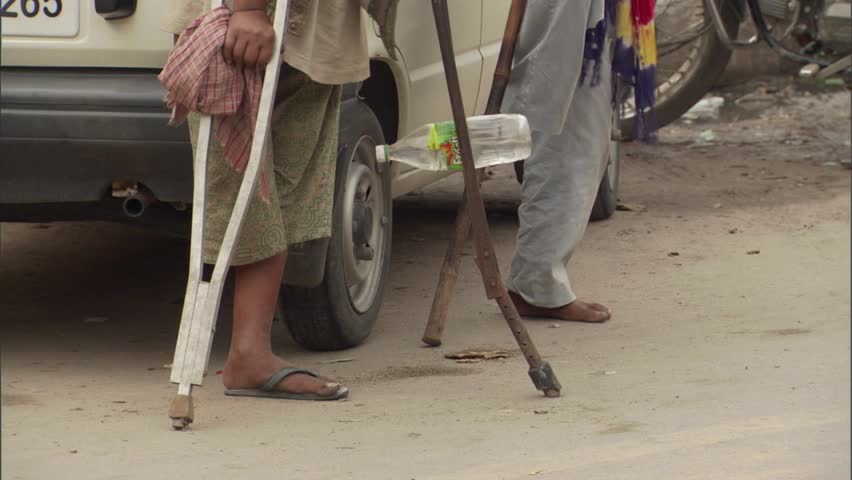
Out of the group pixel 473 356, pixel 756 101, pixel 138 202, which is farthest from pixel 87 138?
pixel 756 101

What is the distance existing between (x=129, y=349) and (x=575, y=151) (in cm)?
158

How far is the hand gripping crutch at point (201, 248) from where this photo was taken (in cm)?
351

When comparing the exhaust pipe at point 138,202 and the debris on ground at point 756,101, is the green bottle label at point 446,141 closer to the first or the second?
the exhaust pipe at point 138,202

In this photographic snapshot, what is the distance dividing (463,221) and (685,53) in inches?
159

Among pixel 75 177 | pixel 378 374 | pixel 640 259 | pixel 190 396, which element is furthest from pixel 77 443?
pixel 640 259

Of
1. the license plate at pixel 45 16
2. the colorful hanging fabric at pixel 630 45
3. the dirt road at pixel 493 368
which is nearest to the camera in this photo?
the dirt road at pixel 493 368

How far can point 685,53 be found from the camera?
26.2 feet

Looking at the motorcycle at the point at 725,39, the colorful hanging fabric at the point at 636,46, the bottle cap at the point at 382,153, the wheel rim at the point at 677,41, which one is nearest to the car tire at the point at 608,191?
the motorcycle at the point at 725,39

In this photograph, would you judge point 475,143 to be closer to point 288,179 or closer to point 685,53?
point 288,179

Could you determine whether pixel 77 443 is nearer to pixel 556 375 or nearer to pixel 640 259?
pixel 556 375

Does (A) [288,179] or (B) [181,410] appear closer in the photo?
(B) [181,410]

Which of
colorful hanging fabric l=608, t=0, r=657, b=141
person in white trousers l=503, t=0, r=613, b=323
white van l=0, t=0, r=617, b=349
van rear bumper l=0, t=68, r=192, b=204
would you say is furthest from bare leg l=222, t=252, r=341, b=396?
colorful hanging fabric l=608, t=0, r=657, b=141

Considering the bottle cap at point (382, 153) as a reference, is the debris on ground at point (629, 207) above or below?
below

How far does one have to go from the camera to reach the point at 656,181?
7680 mm
